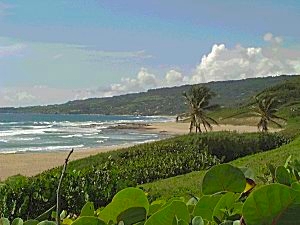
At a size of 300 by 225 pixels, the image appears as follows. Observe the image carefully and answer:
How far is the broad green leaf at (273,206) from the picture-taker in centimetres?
67

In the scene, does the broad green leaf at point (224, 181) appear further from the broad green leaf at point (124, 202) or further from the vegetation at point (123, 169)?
the vegetation at point (123, 169)

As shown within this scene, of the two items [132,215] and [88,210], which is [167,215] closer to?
[132,215]

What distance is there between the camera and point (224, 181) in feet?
3.36

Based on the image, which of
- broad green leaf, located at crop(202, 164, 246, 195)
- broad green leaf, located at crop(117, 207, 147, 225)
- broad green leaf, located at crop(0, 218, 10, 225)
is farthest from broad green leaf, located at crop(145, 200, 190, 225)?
broad green leaf, located at crop(0, 218, 10, 225)

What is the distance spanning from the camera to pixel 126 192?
0.88m

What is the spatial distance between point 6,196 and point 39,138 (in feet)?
186

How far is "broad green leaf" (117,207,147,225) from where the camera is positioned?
2.94ft

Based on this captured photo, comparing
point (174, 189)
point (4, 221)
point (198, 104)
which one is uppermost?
point (198, 104)

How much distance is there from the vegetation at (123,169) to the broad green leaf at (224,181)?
233 inches

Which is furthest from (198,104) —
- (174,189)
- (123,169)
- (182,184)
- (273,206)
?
(273,206)

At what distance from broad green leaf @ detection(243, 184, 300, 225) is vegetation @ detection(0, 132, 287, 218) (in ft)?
20.5

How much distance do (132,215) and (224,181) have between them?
0.72 feet

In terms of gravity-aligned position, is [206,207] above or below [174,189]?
above

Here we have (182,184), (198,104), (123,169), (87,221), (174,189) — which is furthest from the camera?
(198,104)
